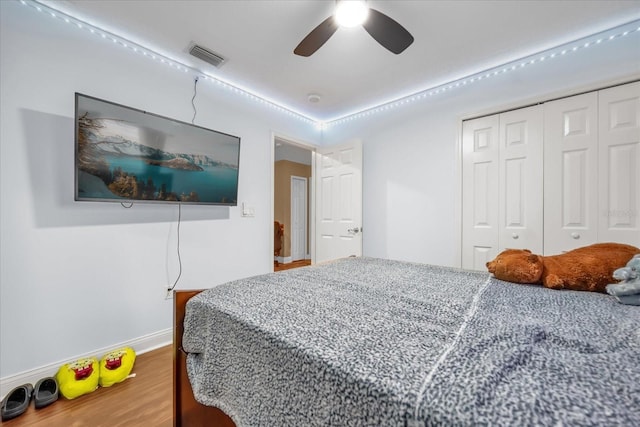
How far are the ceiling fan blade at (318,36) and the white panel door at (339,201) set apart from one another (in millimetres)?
1641

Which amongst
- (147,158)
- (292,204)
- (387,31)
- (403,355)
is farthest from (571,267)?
(292,204)

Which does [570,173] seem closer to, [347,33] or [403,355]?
[347,33]

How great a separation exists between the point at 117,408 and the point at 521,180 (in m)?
3.44

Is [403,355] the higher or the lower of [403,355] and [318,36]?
the lower

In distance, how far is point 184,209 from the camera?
7.73ft

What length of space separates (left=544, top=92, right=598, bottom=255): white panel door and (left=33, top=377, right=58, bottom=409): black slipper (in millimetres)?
3683

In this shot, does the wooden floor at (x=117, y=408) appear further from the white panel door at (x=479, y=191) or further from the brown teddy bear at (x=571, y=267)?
the white panel door at (x=479, y=191)

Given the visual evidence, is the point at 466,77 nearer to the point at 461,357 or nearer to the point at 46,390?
the point at 461,357

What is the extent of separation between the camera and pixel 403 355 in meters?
0.61

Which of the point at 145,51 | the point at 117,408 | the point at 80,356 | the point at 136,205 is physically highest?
the point at 145,51

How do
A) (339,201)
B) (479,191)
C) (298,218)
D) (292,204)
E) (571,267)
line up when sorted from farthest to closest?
(298,218) < (292,204) < (339,201) < (479,191) < (571,267)

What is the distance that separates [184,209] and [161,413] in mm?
1536

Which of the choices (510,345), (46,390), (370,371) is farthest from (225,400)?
(46,390)

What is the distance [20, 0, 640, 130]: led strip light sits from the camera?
6.00ft
